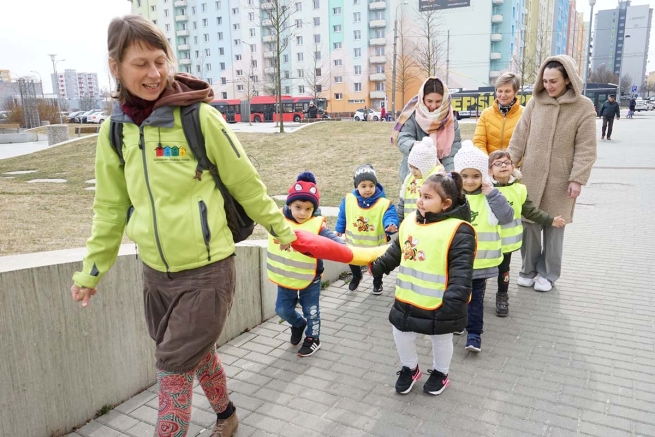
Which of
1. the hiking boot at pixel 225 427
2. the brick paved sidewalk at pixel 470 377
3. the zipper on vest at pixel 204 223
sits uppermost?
the zipper on vest at pixel 204 223

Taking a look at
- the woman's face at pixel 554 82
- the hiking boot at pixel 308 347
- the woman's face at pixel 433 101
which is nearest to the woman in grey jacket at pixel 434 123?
the woman's face at pixel 433 101

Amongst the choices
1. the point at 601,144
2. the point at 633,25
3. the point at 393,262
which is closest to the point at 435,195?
the point at 393,262

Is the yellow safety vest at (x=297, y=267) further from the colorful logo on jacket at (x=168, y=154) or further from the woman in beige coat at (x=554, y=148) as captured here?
the woman in beige coat at (x=554, y=148)

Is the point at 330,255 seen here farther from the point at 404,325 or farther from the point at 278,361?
the point at 278,361

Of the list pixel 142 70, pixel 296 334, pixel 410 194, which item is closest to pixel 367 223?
pixel 410 194

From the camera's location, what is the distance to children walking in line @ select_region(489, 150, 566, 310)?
4512mm

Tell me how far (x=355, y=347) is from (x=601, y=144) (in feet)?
65.5

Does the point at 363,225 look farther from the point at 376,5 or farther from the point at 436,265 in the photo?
the point at 376,5

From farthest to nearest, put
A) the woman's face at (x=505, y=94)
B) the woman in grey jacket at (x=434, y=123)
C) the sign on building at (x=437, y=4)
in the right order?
the sign on building at (x=437, y=4) → the woman's face at (x=505, y=94) → the woman in grey jacket at (x=434, y=123)

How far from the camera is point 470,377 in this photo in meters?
3.54

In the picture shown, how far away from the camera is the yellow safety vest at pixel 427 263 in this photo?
304 cm

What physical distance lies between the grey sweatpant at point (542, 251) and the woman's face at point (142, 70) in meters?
4.11

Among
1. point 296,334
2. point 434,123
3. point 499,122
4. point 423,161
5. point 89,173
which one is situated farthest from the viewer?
point 89,173

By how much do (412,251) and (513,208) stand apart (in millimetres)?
1779
